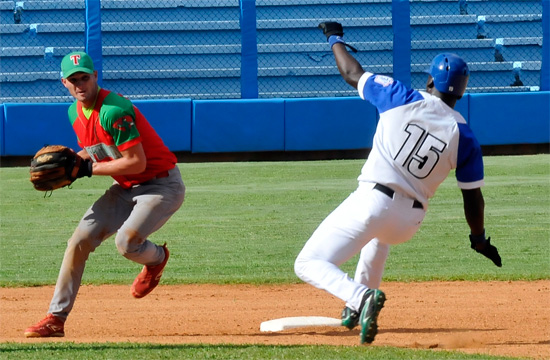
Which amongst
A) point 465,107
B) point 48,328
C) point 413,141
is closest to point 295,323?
point 48,328

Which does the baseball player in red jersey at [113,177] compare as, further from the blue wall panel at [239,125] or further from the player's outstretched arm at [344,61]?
the blue wall panel at [239,125]

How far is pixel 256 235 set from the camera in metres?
10.1

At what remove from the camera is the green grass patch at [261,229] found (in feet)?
27.7

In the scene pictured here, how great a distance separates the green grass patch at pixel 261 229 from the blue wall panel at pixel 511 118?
1647 millimetres

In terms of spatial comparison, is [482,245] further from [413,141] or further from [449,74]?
[449,74]

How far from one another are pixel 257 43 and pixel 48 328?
1407cm

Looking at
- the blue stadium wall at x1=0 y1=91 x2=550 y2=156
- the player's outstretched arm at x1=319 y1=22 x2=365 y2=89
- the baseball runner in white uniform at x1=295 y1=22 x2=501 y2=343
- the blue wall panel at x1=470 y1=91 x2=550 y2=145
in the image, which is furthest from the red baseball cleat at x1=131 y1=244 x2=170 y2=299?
the blue wall panel at x1=470 y1=91 x2=550 y2=145

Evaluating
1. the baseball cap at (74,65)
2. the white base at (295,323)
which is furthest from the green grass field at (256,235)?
the baseball cap at (74,65)

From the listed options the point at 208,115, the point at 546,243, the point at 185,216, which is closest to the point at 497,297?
the point at 546,243

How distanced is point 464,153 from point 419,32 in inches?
602

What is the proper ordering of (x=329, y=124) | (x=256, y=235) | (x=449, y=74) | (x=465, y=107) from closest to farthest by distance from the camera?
1. (x=449, y=74)
2. (x=256, y=235)
3. (x=329, y=124)
4. (x=465, y=107)

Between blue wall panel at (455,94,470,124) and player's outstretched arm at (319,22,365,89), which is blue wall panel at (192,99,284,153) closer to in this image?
blue wall panel at (455,94,470,124)

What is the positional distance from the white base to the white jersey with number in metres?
1.63

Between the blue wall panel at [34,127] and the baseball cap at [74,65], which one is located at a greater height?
the baseball cap at [74,65]
